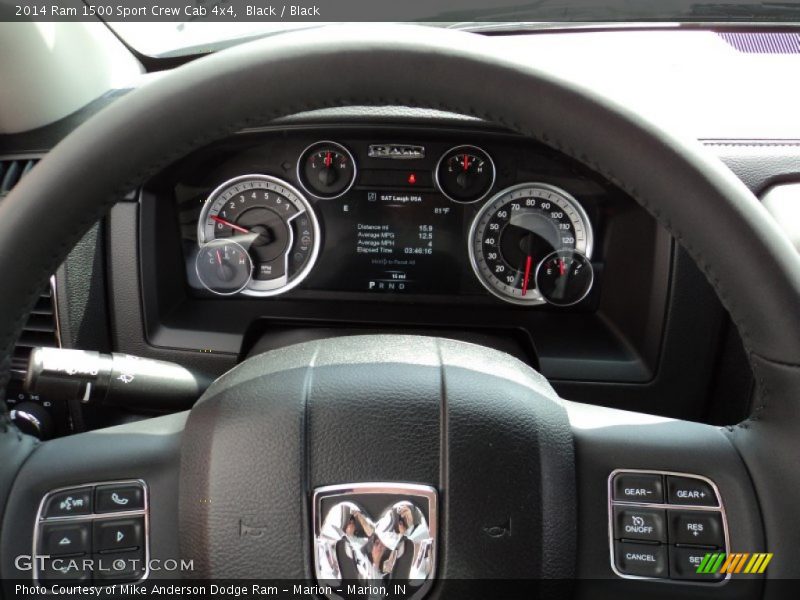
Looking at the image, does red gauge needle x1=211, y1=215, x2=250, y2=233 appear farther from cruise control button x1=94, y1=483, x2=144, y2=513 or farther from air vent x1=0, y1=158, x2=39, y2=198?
cruise control button x1=94, y1=483, x2=144, y2=513

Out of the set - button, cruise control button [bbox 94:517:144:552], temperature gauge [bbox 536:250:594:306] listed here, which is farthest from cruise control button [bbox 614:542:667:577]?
temperature gauge [bbox 536:250:594:306]

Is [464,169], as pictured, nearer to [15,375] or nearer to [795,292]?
[15,375]

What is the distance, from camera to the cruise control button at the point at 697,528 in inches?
41.1

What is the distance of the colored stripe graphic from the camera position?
3.34 ft

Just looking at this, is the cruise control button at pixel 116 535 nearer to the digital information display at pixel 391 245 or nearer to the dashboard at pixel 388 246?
the dashboard at pixel 388 246

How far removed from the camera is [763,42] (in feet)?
7.32

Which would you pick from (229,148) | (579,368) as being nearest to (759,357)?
(579,368)

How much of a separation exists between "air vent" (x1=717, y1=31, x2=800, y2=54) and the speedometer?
63 cm

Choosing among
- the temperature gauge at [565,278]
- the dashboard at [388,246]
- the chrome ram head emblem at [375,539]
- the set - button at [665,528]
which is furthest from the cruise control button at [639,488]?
the temperature gauge at [565,278]

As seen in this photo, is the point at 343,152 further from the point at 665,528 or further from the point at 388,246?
the point at 665,528

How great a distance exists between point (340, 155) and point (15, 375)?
902 millimetres

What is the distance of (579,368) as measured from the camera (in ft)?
6.43

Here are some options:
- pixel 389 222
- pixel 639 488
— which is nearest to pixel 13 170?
pixel 389 222

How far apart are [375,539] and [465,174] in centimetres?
127
